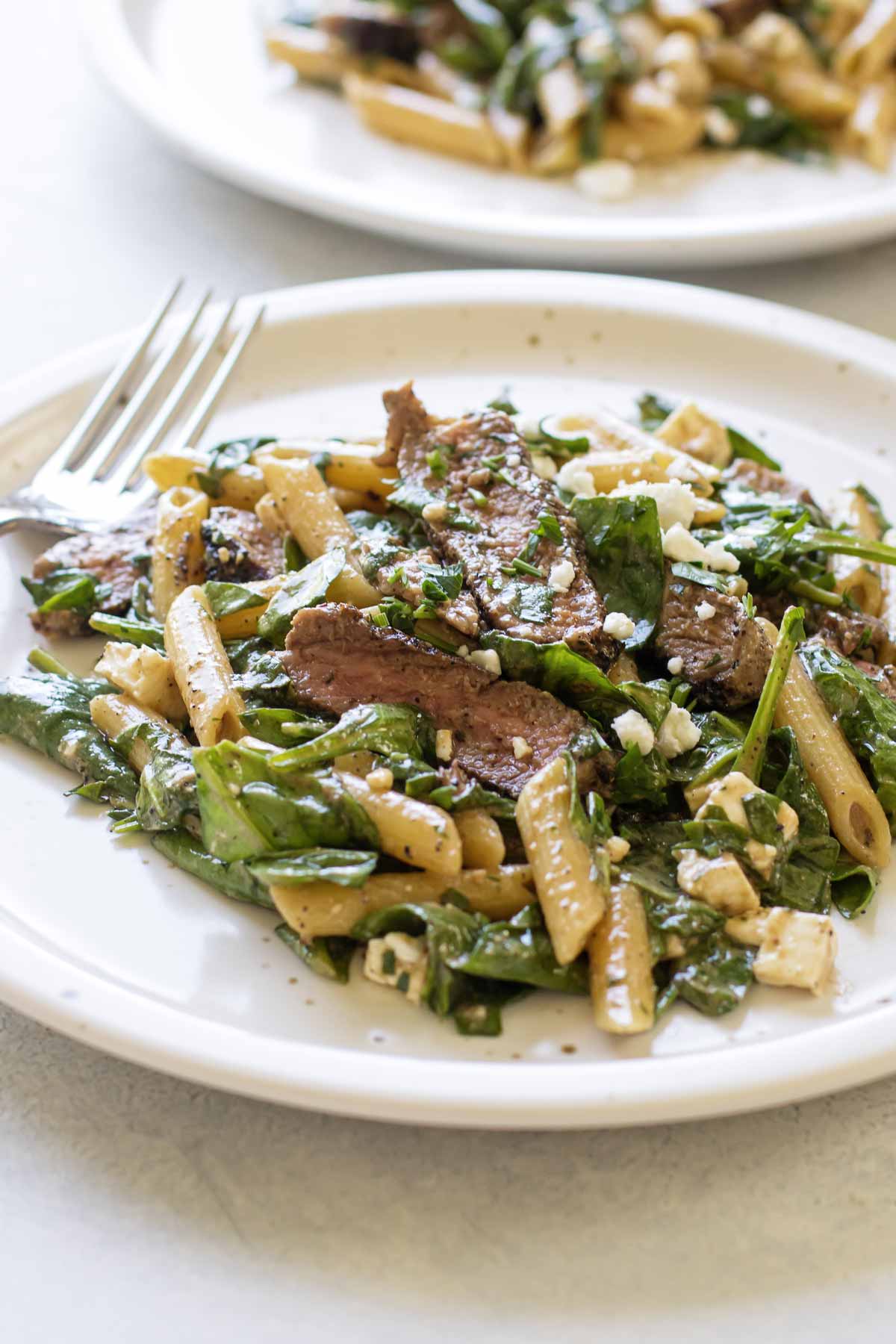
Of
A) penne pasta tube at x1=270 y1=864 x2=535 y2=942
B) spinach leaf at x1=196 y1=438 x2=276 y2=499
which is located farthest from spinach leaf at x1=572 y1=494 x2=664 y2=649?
spinach leaf at x1=196 y1=438 x2=276 y2=499

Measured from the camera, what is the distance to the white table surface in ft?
6.66

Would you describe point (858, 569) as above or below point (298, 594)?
below

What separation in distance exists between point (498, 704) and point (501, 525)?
0.47 meters

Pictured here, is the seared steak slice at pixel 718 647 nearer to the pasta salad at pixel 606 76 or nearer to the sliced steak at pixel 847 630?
the sliced steak at pixel 847 630

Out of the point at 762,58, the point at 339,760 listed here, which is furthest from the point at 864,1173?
the point at 762,58

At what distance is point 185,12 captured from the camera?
616cm

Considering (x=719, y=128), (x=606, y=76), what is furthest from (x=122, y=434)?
(x=719, y=128)

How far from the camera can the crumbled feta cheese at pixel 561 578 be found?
2.74 m

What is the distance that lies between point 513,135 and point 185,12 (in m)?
2.05

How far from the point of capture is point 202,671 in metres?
2.70

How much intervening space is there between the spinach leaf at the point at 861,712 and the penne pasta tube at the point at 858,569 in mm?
304

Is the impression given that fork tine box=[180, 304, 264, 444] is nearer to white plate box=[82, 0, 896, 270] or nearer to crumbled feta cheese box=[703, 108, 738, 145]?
white plate box=[82, 0, 896, 270]

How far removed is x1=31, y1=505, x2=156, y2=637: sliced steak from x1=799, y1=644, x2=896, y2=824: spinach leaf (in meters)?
1.54

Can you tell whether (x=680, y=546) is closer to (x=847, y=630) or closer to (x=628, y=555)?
(x=628, y=555)
